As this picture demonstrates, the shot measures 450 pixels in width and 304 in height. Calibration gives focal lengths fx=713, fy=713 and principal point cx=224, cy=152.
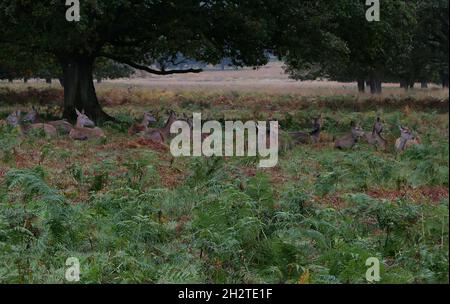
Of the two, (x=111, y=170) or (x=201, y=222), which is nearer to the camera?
(x=201, y=222)

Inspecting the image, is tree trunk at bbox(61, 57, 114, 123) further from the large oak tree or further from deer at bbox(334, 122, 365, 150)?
deer at bbox(334, 122, 365, 150)

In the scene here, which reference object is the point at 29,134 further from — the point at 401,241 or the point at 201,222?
the point at 401,241

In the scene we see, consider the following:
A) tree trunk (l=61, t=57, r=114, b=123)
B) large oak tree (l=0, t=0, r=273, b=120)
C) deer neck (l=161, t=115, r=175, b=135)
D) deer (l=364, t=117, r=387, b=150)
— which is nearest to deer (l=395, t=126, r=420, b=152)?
deer (l=364, t=117, r=387, b=150)

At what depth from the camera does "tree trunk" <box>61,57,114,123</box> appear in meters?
24.3

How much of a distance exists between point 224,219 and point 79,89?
1754 centimetres

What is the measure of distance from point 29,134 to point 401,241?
39.9ft

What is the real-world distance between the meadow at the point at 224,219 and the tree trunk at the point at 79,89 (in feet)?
32.4

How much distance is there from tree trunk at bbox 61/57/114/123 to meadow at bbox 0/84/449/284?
388 inches

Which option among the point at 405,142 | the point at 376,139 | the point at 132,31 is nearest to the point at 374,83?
the point at 132,31

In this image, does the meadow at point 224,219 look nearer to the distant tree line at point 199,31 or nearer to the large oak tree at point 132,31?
the large oak tree at point 132,31

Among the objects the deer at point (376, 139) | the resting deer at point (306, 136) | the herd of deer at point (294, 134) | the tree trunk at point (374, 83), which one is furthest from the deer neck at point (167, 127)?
the tree trunk at point (374, 83)

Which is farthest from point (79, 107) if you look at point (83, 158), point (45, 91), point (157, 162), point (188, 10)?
point (45, 91)
